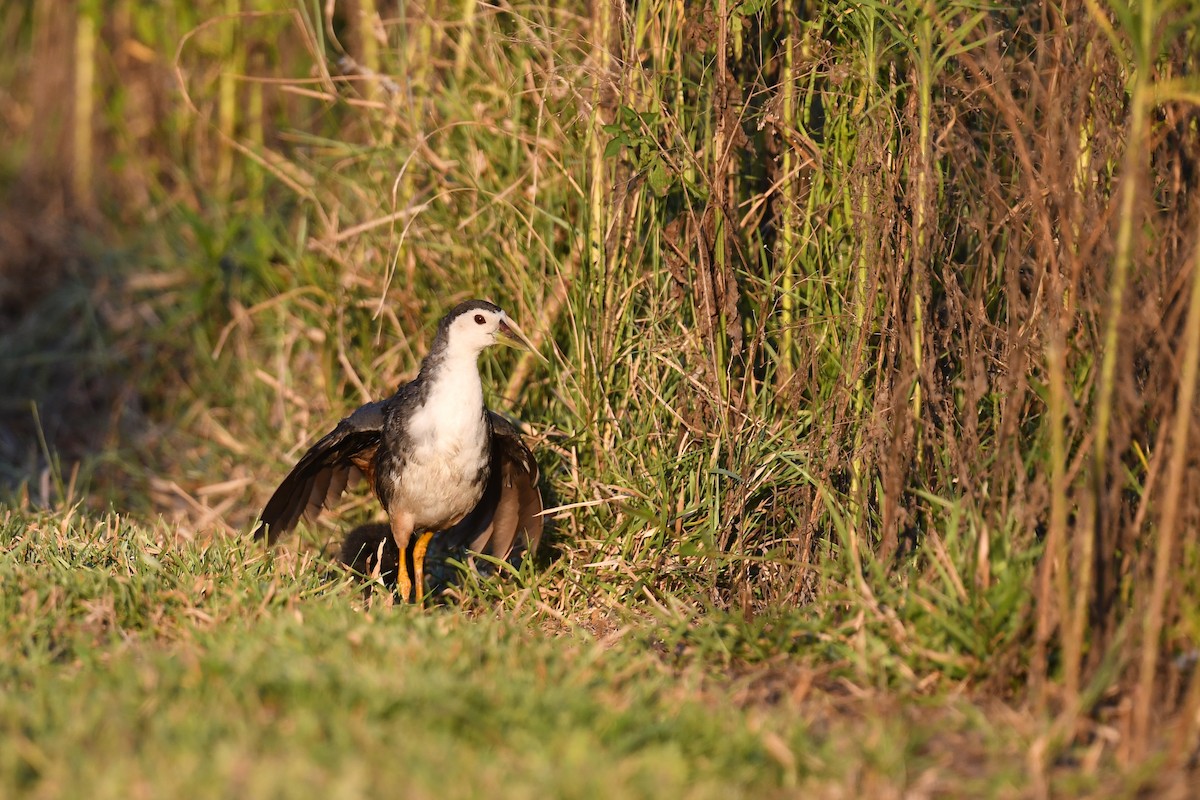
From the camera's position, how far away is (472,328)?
4410 millimetres

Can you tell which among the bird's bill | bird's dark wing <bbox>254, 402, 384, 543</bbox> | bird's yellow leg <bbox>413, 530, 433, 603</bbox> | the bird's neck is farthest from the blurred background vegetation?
bird's yellow leg <bbox>413, 530, 433, 603</bbox>

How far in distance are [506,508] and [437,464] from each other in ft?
1.63

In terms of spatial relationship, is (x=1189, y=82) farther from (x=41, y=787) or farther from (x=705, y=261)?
(x=41, y=787)

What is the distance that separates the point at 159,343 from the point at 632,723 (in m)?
4.37

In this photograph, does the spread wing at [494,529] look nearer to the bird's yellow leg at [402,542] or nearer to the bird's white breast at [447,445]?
the bird's yellow leg at [402,542]

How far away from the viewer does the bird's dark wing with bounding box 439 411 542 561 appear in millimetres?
4559

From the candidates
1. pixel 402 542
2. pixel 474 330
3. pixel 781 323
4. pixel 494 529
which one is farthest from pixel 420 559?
pixel 781 323

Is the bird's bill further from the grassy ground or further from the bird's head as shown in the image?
the grassy ground

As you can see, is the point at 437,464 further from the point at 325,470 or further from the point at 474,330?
the point at 325,470

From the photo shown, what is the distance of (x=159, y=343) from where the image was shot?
6570mm

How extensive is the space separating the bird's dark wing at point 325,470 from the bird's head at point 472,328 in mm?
386

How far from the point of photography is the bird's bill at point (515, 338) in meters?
4.48

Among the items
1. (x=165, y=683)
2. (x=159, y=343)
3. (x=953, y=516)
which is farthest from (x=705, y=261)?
(x=159, y=343)

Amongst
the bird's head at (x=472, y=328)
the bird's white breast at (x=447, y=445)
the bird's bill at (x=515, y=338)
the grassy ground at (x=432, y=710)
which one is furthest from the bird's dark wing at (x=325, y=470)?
the grassy ground at (x=432, y=710)
